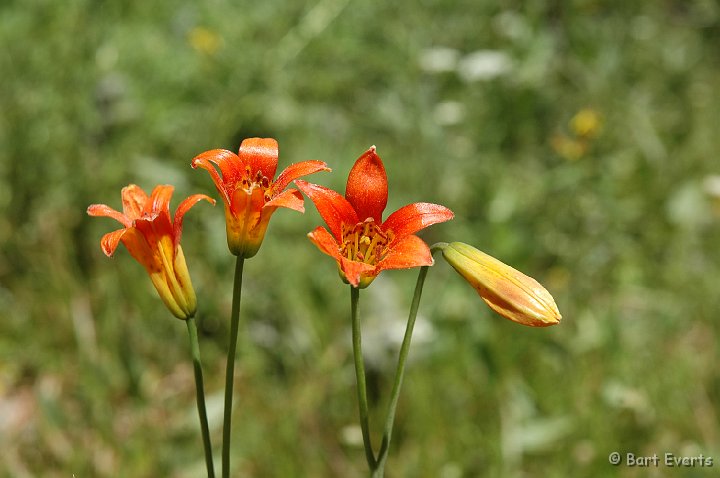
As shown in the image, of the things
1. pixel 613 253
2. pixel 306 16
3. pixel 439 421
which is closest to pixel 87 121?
pixel 306 16

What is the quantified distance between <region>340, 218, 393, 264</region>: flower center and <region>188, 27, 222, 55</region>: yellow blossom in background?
132 inches

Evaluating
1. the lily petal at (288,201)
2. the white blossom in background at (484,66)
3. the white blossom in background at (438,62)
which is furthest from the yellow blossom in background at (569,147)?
the lily petal at (288,201)

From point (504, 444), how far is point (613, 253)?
57.1 inches

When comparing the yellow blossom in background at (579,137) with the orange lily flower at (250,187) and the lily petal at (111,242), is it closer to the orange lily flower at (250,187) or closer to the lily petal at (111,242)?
the orange lily flower at (250,187)

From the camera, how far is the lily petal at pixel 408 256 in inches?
44.5

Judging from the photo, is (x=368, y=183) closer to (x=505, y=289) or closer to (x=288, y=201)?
(x=288, y=201)

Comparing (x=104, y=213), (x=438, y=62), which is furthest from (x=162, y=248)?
(x=438, y=62)

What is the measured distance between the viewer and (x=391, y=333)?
283 centimetres

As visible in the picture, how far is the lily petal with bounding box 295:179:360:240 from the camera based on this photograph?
1.21 meters

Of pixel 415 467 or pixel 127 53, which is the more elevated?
pixel 127 53

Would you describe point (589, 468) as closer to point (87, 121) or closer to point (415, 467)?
point (415, 467)

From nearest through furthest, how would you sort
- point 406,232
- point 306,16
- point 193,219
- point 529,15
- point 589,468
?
point 406,232 < point 589,468 < point 193,219 < point 529,15 < point 306,16

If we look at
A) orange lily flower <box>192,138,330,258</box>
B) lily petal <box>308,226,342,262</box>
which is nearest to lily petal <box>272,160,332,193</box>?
orange lily flower <box>192,138,330,258</box>

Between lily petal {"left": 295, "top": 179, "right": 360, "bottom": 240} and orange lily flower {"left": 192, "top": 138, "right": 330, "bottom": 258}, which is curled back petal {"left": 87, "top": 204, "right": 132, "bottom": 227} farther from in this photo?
lily petal {"left": 295, "top": 179, "right": 360, "bottom": 240}
